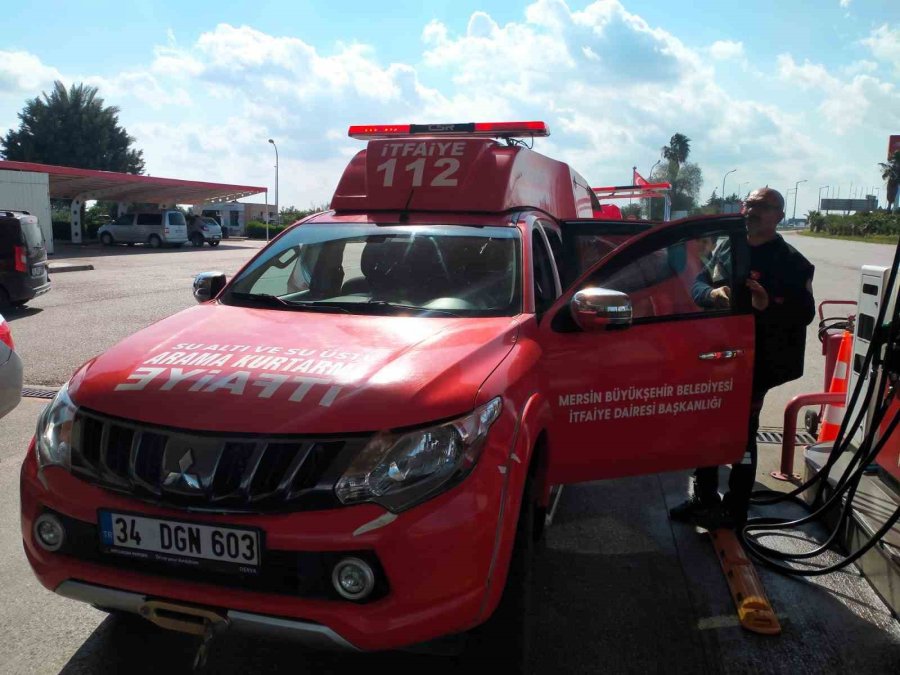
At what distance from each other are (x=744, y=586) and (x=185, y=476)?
254cm

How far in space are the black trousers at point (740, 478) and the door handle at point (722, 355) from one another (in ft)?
1.17

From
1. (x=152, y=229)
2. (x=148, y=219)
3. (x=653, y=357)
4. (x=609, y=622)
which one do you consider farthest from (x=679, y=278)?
(x=148, y=219)

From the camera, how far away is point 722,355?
11.8ft

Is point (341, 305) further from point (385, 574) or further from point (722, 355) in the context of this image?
point (722, 355)

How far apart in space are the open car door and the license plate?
1.42 m

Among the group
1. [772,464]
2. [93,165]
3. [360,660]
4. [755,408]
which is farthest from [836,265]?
[93,165]

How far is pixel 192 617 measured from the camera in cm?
230

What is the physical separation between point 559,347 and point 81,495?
1.90 meters

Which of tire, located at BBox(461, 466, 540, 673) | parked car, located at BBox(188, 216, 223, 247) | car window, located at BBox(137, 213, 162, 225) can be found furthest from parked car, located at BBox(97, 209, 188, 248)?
tire, located at BBox(461, 466, 540, 673)

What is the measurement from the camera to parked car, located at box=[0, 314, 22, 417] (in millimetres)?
4674

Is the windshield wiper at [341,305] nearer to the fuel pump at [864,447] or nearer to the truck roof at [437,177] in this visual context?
the truck roof at [437,177]

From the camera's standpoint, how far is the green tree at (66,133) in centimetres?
5972

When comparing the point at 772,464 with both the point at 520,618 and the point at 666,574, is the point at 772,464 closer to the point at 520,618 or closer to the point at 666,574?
the point at 666,574

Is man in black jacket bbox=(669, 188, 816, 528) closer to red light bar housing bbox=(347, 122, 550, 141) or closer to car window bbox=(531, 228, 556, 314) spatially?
car window bbox=(531, 228, 556, 314)
